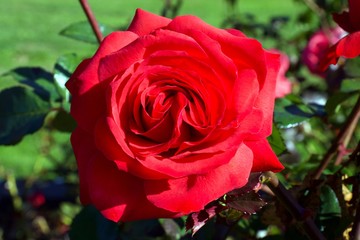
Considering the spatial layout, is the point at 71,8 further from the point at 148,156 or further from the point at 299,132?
→ the point at 148,156

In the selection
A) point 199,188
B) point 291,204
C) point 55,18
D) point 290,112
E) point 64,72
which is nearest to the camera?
point 199,188

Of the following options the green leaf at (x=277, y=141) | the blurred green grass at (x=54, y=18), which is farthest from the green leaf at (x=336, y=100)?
the blurred green grass at (x=54, y=18)

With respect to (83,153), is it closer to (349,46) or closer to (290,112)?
(349,46)

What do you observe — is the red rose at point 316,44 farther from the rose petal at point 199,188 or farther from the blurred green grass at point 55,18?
the blurred green grass at point 55,18

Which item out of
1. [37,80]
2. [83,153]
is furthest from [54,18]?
[83,153]

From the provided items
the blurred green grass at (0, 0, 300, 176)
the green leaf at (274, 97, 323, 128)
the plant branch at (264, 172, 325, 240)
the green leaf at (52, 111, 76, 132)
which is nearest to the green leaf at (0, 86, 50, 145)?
the green leaf at (52, 111, 76, 132)

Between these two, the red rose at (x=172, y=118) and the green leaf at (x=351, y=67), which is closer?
the red rose at (x=172, y=118)
